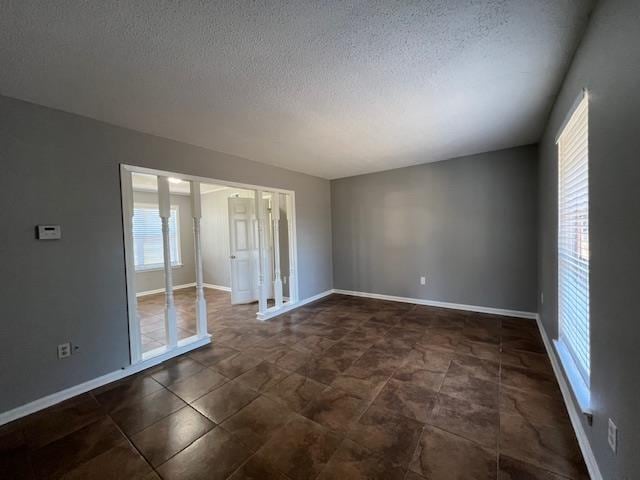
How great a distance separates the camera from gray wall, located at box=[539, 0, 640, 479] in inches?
37.5

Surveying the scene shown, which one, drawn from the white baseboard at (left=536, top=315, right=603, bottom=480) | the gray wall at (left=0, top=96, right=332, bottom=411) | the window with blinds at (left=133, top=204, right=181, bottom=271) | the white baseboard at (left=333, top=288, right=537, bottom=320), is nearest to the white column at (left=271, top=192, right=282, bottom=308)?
the white baseboard at (left=333, top=288, right=537, bottom=320)

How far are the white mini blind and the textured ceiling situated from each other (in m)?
0.47

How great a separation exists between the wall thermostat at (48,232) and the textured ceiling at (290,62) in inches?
38.4

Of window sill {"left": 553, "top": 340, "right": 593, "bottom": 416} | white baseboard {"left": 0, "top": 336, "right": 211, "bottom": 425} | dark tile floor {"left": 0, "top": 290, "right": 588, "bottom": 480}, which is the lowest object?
dark tile floor {"left": 0, "top": 290, "right": 588, "bottom": 480}

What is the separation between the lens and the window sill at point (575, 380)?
1.44 metres

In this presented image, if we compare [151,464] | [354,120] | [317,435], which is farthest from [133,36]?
[317,435]

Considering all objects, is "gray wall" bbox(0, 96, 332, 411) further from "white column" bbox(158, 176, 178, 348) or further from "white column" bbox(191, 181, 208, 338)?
"white column" bbox(191, 181, 208, 338)

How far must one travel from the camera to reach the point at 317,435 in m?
1.67

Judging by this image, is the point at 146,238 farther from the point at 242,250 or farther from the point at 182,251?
the point at 242,250

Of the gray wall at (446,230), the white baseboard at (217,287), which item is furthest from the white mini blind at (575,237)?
the white baseboard at (217,287)

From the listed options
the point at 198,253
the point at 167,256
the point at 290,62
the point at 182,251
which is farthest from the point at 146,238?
the point at 290,62

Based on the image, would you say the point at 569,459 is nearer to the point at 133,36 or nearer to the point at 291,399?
the point at 291,399

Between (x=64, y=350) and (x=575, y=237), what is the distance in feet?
13.3

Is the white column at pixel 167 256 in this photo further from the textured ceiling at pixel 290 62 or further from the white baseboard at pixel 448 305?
the white baseboard at pixel 448 305
